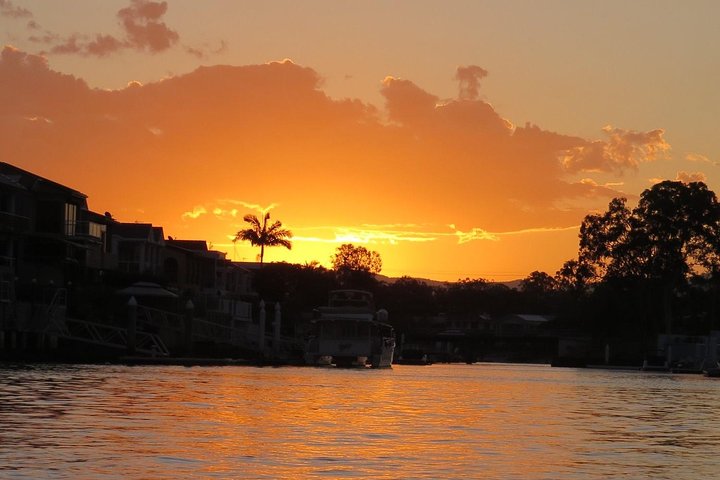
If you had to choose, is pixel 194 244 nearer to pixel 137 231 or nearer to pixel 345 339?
pixel 137 231

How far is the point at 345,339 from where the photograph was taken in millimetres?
98000

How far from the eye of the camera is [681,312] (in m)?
140

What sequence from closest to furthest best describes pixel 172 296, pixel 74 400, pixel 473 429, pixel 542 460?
pixel 542 460, pixel 473 429, pixel 74 400, pixel 172 296

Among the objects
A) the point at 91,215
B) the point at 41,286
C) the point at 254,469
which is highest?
the point at 91,215

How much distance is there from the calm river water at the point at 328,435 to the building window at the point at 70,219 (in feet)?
135

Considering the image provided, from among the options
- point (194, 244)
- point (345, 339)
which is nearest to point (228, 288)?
point (194, 244)

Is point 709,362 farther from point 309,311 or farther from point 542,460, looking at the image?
point 542,460

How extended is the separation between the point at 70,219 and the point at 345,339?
924 inches

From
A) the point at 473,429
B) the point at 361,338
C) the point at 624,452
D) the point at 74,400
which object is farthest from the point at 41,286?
the point at 624,452

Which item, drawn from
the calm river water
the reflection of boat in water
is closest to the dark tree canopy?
the reflection of boat in water

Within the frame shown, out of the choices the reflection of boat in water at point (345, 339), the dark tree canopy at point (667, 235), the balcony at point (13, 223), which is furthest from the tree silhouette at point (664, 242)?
the balcony at point (13, 223)

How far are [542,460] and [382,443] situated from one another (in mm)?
4024

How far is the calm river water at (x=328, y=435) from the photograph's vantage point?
22.2 m

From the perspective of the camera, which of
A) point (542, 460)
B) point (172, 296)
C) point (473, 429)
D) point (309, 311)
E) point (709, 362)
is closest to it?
point (542, 460)
